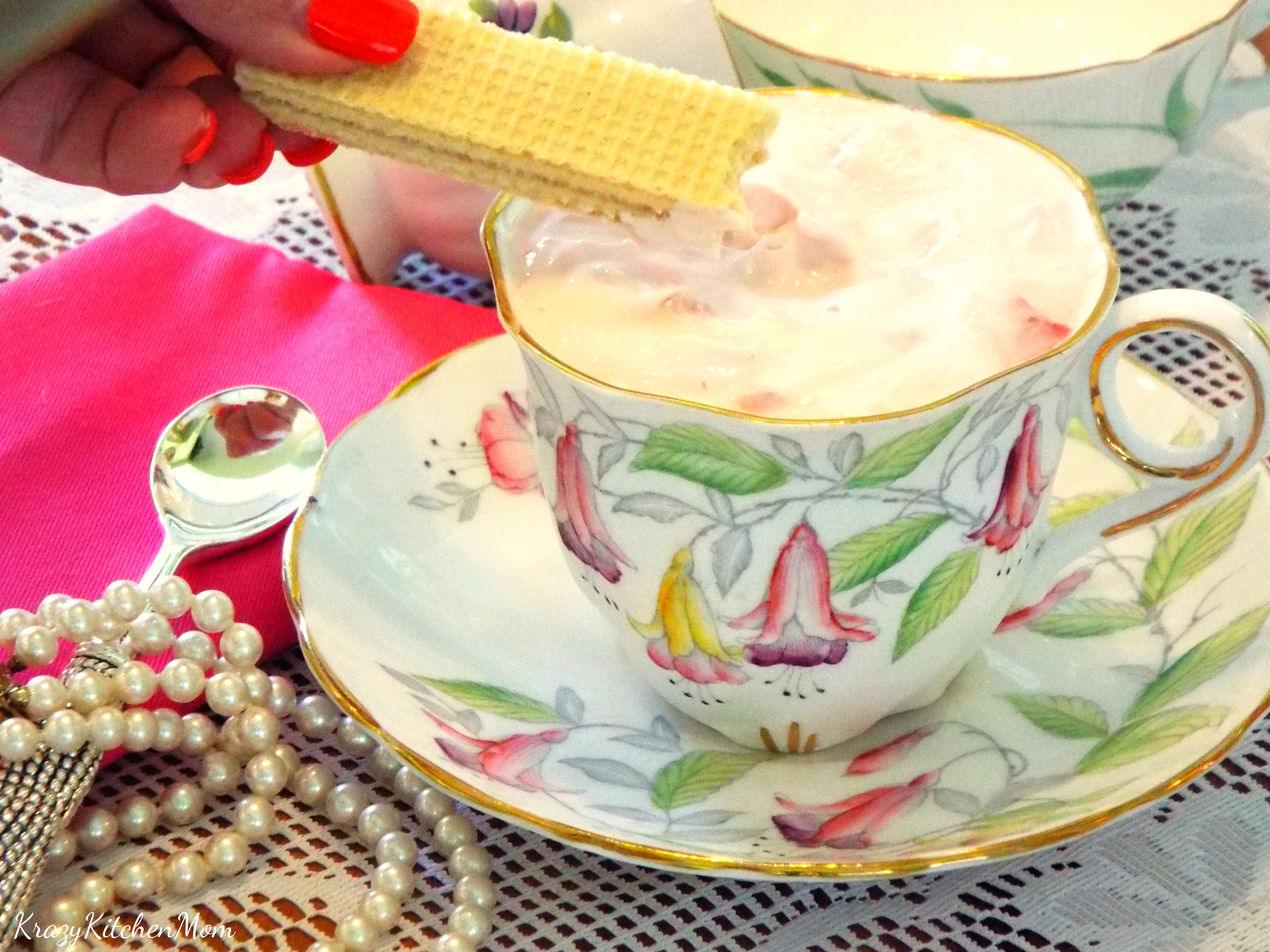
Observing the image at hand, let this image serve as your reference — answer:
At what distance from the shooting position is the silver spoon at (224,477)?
1.99ft

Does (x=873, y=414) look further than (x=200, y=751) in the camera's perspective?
No

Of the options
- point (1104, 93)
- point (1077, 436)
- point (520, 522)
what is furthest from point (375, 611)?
point (1104, 93)

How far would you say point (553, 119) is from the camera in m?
0.49

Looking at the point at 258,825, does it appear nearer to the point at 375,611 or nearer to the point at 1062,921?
the point at 375,611

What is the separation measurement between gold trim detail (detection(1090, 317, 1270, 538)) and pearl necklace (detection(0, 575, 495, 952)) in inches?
10.9

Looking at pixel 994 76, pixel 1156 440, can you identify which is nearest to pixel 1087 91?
pixel 994 76

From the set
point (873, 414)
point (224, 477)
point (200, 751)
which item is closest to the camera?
point (873, 414)

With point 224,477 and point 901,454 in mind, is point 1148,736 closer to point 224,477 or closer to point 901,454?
point 901,454

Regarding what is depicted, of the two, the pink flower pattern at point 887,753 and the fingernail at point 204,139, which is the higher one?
the fingernail at point 204,139

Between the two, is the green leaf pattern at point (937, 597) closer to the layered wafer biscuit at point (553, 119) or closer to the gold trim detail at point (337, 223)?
the layered wafer biscuit at point (553, 119)

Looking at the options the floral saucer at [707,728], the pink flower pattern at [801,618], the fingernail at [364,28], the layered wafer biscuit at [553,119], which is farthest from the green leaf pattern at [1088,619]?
the fingernail at [364,28]

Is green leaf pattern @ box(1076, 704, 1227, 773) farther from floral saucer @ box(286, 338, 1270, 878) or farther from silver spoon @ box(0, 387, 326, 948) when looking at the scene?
silver spoon @ box(0, 387, 326, 948)

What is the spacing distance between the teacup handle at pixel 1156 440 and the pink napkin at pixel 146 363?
33cm

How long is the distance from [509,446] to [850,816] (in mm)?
257
